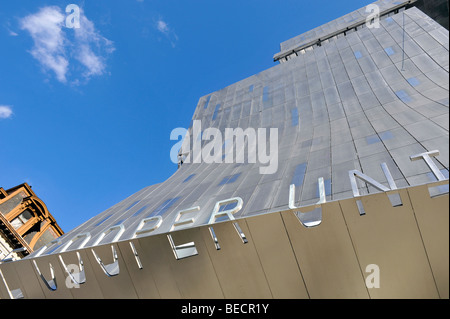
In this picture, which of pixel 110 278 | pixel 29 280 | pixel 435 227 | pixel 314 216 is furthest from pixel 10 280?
pixel 435 227

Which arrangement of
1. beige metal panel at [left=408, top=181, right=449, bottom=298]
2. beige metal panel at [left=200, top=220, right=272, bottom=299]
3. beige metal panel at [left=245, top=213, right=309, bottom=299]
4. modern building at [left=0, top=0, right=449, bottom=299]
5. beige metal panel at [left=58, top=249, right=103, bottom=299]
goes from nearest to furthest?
beige metal panel at [left=408, top=181, right=449, bottom=298] → modern building at [left=0, top=0, right=449, bottom=299] → beige metal panel at [left=245, top=213, right=309, bottom=299] → beige metal panel at [left=200, top=220, right=272, bottom=299] → beige metal panel at [left=58, top=249, right=103, bottom=299]

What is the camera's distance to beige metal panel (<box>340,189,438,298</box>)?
7.34 m

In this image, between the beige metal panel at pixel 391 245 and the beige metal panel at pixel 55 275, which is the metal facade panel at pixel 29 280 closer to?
the beige metal panel at pixel 55 275

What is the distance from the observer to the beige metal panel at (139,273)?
11.3m

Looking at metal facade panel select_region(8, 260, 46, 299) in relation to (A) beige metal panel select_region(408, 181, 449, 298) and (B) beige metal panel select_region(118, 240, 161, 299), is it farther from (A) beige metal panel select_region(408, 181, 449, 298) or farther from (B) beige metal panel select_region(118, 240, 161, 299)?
(A) beige metal panel select_region(408, 181, 449, 298)

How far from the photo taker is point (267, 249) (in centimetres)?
910

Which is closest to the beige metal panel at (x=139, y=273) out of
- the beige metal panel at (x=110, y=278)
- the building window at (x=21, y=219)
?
the beige metal panel at (x=110, y=278)

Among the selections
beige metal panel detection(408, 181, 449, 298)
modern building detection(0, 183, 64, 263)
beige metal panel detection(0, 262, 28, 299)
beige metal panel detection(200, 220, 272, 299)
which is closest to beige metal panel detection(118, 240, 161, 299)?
beige metal panel detection(200, 220, 272, 299)

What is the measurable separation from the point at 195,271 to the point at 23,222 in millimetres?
51777

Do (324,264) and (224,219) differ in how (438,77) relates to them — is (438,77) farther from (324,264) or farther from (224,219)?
(224,219)

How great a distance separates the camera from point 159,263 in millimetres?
11047

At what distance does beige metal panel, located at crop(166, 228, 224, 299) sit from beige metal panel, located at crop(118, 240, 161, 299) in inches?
56.8

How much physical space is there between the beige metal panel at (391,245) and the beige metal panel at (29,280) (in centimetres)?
1710
